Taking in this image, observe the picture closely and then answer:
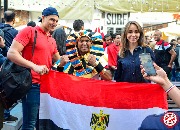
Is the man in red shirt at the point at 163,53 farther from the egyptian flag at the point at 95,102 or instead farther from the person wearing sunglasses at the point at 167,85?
the person wearing sunglasses at the point at 167,85

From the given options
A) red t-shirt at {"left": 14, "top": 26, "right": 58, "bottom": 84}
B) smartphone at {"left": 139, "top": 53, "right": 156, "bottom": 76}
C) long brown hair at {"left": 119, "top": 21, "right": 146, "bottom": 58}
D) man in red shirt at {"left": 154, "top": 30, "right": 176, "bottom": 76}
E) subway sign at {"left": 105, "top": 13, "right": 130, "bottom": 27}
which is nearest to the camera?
smartphone at {"left": 139, "top": 53, "right": 156, "bottom": 76}

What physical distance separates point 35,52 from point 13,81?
1.41 feet

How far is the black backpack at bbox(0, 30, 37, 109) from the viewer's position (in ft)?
14.0

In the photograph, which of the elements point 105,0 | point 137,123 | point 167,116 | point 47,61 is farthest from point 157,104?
point 105,0

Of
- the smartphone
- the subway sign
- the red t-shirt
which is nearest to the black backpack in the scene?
the red t-shirt

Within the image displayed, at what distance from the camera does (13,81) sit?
14.0 ft

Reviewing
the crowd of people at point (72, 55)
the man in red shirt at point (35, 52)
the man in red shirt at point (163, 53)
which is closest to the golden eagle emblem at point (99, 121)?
the crowd of people at point (72, 55)

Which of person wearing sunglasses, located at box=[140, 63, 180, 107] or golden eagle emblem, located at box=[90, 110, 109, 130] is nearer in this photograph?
person wearing sunglasses, located at box=[140, 63, 180, 107]

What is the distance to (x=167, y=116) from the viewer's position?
2.15 metres

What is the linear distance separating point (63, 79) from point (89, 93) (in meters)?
0.38

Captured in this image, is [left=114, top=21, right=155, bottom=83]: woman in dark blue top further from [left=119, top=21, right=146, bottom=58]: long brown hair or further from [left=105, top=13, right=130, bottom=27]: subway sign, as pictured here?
[left=105, top=13, right=130, bottom=27]: subway sign

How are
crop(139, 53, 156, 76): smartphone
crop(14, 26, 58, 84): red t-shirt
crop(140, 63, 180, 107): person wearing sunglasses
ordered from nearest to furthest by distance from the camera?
crop(140, 63, 180, 107): person wearing sunglasses → crop(139, 53, 156, 76): smartphone → crop(14, 26, 58, 84): red t-shirt

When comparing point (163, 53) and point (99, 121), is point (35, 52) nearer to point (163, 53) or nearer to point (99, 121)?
point (99, 121)

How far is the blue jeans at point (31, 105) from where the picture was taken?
4480 millimetres
